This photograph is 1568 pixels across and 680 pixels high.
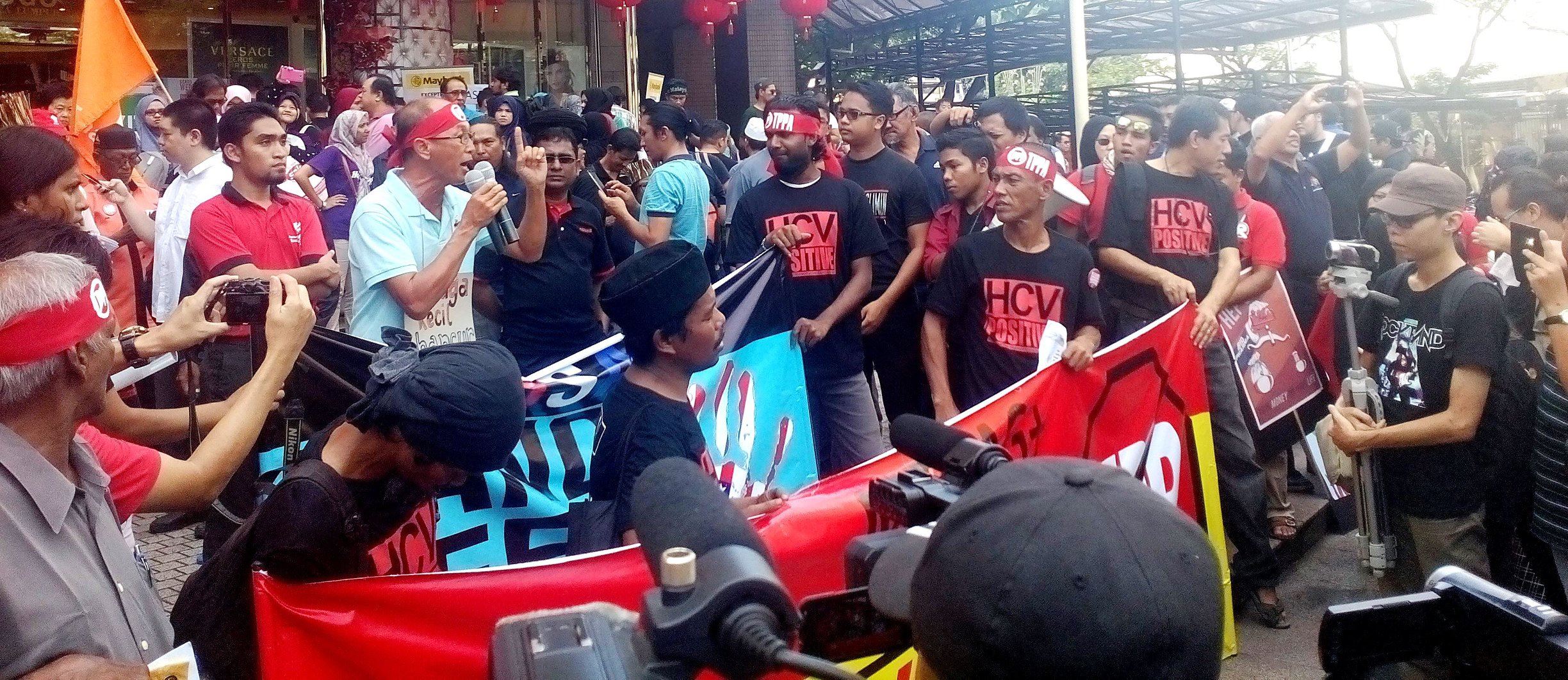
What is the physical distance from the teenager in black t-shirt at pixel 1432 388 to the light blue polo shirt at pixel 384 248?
337cm

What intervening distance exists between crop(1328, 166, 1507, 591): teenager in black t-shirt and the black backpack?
12mm

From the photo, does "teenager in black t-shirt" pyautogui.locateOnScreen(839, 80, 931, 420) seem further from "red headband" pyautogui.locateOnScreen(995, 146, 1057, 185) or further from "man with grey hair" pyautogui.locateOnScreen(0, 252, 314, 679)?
"man with grey hair" pyautogui.locateOnScreen(0, 252, 314, 679)

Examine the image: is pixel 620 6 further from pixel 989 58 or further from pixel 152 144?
pixel 152 144

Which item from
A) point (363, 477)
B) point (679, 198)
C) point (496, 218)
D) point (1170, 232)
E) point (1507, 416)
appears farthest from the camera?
point (679, 198)

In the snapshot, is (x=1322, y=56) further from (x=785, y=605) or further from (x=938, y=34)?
(x=785, y=605)

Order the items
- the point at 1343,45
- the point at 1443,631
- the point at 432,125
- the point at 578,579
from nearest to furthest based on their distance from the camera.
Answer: the point at 1443,631
the point at 578,579
the point at 432,125
the point at 1343,45

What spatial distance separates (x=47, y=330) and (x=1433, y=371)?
4.10 meters

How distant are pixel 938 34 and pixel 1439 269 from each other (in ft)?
43.1

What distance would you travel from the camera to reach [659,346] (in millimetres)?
3318

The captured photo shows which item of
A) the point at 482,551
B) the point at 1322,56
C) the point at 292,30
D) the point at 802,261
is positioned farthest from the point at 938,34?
the point at 1322,56

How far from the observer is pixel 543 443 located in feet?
13.2

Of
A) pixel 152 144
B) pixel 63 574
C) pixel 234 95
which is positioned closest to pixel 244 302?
pixel 63 574

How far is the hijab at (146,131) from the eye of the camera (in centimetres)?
984

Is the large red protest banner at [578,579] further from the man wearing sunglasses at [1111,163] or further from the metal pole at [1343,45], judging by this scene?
the metal pole at [1343,45]
